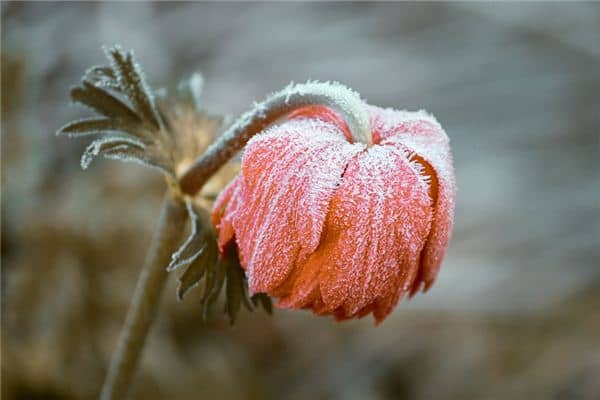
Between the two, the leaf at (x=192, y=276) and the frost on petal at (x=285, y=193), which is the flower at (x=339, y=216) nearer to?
the frost on petal at (x=285, y=193)

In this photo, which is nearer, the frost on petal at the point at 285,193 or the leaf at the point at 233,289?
the frost on petal at the point at 285,193

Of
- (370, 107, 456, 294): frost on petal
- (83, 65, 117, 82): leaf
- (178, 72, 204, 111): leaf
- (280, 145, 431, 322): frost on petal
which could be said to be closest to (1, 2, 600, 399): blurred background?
(178, 72, 204, 111): leaf

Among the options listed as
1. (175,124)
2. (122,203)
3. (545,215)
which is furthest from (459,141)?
(175,124)

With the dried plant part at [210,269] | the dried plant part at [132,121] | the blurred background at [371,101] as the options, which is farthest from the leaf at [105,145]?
the blurred background at [371,101]

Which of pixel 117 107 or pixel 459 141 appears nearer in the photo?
pixel 117 107

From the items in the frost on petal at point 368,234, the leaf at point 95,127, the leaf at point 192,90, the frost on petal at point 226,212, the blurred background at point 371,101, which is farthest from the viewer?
the blurred background at point 371,101

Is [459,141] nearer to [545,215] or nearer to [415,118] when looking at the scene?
[545,215]

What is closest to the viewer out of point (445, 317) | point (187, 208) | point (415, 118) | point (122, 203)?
point (415, 118)

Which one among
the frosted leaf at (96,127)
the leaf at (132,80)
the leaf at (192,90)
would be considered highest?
the leaf at (132,80)
